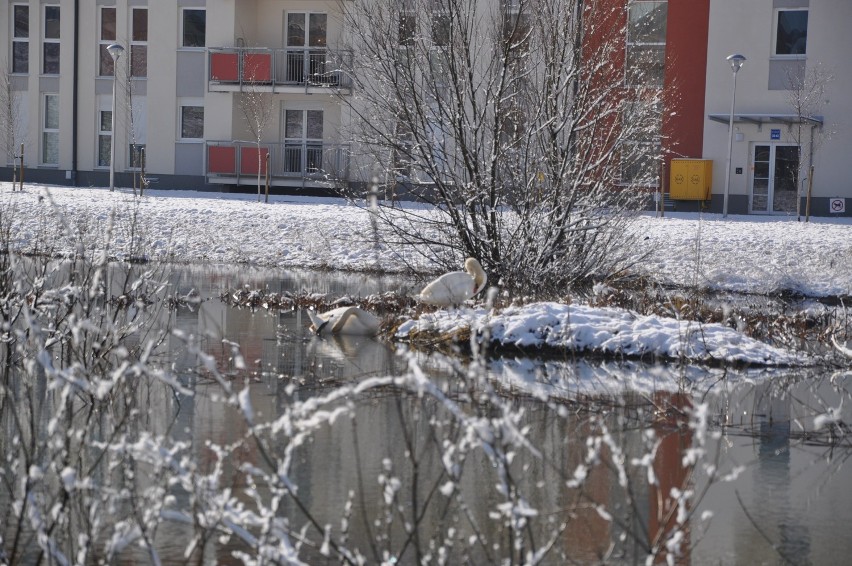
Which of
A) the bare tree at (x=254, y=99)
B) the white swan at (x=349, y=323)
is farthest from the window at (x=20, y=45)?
the white swan at (x=349, y=323)

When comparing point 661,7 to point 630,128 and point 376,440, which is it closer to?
point 630,128

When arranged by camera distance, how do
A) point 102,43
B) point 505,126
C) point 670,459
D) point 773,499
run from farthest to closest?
point 102,43 < point 505,126 < point 670,459 < point 773,499

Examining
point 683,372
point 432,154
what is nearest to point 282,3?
point 432,154

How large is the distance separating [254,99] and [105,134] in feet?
22.1

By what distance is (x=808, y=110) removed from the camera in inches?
1369

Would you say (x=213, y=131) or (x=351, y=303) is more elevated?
(x=213, y=131)

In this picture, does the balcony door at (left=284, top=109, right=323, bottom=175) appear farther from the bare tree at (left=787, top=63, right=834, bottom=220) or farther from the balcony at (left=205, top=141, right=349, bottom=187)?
the bare tree at (left=787, top=63, right=834, bottom=220)

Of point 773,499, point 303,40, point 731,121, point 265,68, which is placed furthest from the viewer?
point 303,40

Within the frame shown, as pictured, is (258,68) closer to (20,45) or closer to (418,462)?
(20,45)

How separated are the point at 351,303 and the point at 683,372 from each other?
6.02 meters

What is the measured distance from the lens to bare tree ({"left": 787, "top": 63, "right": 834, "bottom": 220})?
34.5 meters

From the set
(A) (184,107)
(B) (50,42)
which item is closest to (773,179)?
(A) (184,107)

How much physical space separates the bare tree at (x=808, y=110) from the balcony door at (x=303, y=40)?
14.8 meters

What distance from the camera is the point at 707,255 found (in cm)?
2348
